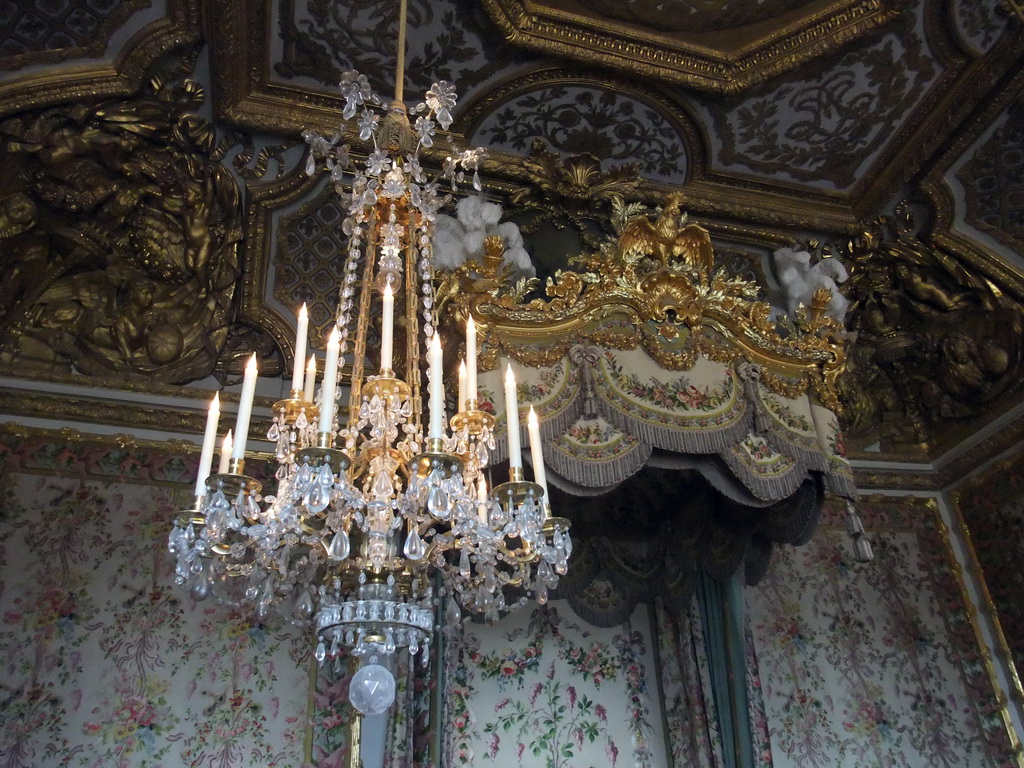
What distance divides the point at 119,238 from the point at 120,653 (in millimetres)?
1862

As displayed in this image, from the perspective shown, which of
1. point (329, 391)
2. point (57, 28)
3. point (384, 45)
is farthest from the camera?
point (384, 45)

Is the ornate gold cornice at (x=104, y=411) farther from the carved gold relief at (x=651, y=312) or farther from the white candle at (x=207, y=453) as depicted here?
the white candle at (x=207, y=453)

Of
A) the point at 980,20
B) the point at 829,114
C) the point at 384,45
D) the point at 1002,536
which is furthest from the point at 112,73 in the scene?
the point at 1002,536

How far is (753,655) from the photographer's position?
141 inches

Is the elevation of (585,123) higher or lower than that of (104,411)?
higher

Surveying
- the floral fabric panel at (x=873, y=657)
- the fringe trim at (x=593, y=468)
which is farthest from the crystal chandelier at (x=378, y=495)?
the floral fabric panel at (x=873, y=657)

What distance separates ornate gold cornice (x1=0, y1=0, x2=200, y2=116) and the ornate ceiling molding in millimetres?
1240

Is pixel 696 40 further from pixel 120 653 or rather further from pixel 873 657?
pixel 120 653

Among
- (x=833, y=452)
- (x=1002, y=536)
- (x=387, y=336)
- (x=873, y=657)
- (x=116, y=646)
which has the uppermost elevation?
(x=1002, y=536)

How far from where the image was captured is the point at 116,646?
332 centimetres

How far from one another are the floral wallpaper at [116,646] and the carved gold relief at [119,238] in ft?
1.82

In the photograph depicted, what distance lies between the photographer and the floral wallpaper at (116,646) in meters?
3.16

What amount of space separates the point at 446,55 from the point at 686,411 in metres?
1.89

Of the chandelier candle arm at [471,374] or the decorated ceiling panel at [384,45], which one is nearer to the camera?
the chandelier candle arm at [471,374]
